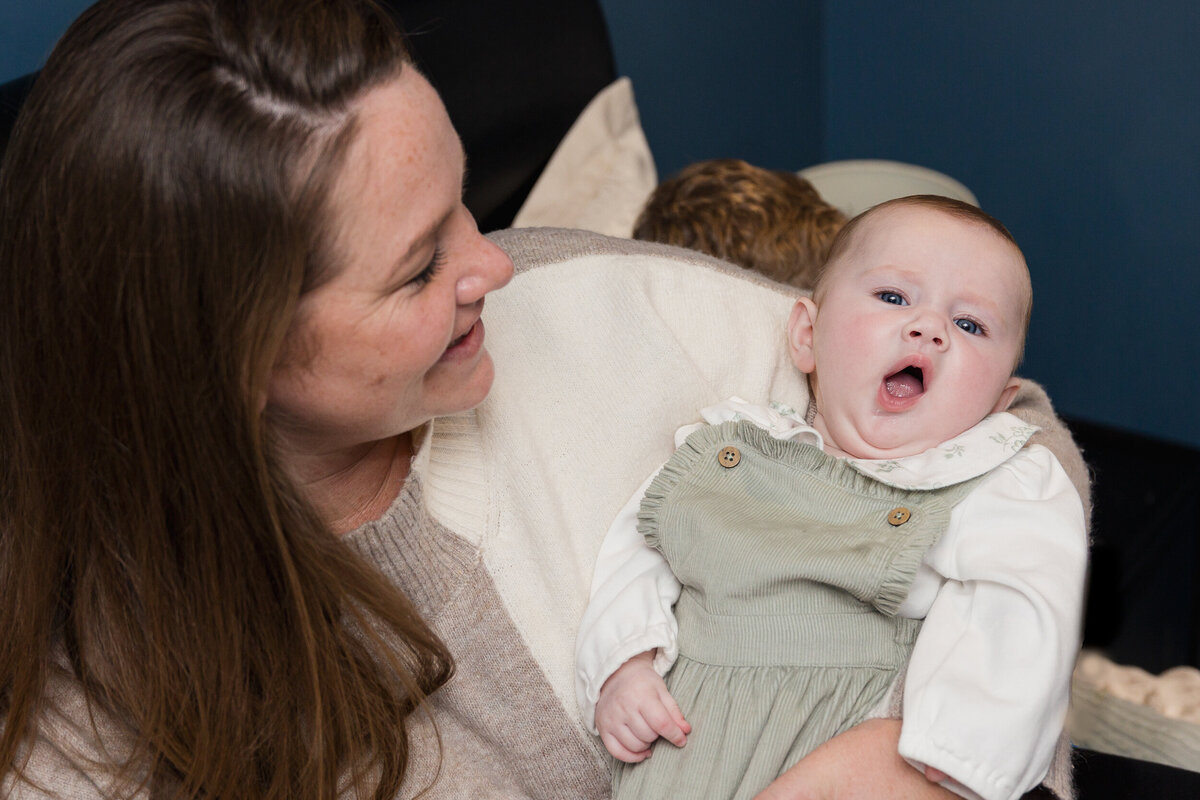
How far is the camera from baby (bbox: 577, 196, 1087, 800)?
1033 millimetres

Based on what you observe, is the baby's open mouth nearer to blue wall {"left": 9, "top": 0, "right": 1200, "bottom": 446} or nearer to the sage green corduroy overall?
the sage green corduroy overall

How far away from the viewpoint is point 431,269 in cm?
98

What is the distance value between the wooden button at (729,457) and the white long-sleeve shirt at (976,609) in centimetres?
6

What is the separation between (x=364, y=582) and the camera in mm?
1050

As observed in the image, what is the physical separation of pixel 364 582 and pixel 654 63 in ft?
6.63

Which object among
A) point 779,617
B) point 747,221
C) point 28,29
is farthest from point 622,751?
point 28,29

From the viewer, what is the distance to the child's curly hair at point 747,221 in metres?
1.83

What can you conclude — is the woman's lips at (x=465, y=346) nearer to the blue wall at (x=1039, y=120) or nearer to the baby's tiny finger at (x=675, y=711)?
the baby's tiny finger at (x=675, y=711)

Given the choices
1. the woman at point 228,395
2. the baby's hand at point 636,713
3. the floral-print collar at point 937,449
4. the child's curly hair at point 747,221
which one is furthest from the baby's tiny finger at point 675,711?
the child's curly hair at point 747,221

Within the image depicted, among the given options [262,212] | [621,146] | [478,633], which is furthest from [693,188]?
[262,212]

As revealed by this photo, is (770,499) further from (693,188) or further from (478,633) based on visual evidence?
(693,188)

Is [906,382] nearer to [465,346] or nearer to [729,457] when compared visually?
[729,457]

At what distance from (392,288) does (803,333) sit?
57 centimetres

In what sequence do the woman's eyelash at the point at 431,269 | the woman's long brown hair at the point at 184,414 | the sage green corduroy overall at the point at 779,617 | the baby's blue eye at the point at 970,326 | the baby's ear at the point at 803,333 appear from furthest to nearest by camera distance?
the baby's ear at the point at 803,333
the baby's blue eye at the point at 970,326
the sage green corduroy overall at the point at 779,617
the woman's eyelash at the point at 431,269
the woman's long brown hair at the point at 184,414
